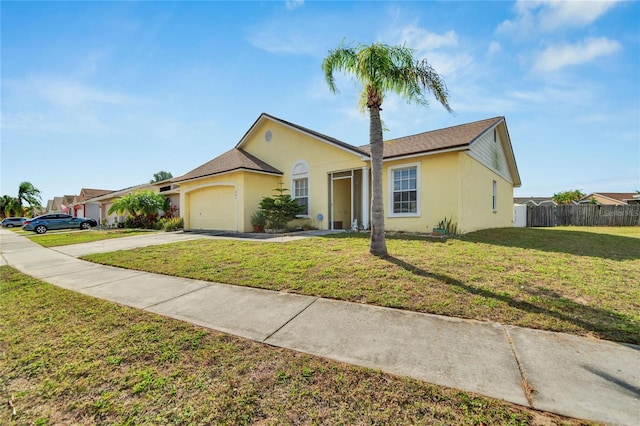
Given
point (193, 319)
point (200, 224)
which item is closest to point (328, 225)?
point (200, 224)

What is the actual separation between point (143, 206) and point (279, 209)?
13841 mm

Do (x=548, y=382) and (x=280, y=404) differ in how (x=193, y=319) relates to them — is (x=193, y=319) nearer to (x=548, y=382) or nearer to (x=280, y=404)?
(x=280, y=404)

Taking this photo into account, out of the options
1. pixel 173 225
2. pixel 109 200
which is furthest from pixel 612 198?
pixel 109 200

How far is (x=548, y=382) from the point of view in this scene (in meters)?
2.23

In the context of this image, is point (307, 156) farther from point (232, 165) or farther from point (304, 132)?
point (232, 165)

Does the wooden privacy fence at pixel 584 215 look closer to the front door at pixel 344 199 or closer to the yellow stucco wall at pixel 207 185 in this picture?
the front door at pixel 344 199

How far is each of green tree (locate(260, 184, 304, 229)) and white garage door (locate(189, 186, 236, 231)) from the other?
8.18ft

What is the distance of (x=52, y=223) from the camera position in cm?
2372

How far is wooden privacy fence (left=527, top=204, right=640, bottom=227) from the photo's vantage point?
1920cm

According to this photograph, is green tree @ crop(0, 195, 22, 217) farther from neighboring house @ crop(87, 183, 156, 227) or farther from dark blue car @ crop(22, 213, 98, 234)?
dark blue car @ crop(22, 213, 98, 234)

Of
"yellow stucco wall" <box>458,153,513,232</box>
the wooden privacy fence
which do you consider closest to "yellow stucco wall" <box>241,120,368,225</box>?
"yellow stucco wall" <box>458,153,513,232</box>

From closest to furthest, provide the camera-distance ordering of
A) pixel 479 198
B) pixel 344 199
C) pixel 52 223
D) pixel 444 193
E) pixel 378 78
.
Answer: pixel 378 78 < pixel 444 193 < pixel 479 198 < pixel 344 199 < pixel 52 223

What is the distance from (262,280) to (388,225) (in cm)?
757

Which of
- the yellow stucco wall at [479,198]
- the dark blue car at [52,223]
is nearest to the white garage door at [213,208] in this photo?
the yellow stucco wall at [479,198]
